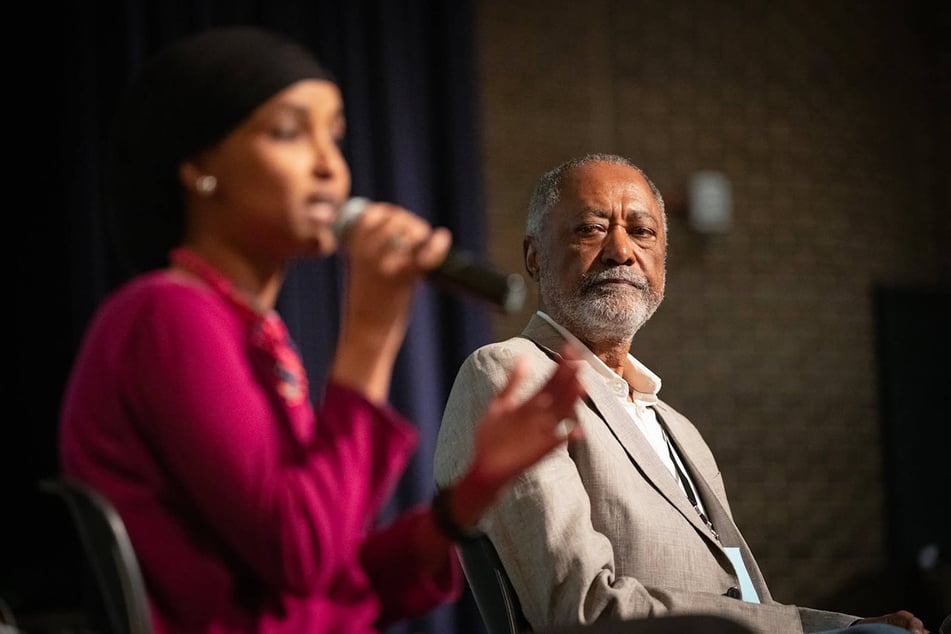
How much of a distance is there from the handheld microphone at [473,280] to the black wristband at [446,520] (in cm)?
18

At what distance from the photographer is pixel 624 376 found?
245 centimetres

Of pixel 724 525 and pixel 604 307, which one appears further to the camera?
pixel 604 307

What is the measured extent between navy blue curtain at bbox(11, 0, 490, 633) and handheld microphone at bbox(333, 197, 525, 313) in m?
3.01

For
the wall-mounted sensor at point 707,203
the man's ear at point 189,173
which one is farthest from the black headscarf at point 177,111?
the wall-mounted sensor at point 707,203

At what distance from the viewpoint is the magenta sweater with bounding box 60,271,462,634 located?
1014 millimetres

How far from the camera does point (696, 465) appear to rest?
231cm

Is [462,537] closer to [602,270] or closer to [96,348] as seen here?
[96,348]

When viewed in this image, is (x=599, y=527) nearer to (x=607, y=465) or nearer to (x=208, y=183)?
(x=607, y=465)

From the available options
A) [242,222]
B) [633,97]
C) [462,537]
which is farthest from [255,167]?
[633,97]

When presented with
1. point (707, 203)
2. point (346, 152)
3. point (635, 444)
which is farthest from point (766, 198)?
point (635, 444)

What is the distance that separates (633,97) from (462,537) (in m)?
4.36

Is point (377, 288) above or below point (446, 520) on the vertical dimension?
above

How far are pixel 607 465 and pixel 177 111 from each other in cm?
109

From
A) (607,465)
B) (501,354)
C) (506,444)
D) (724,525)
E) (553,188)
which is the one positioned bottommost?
(724,525)
